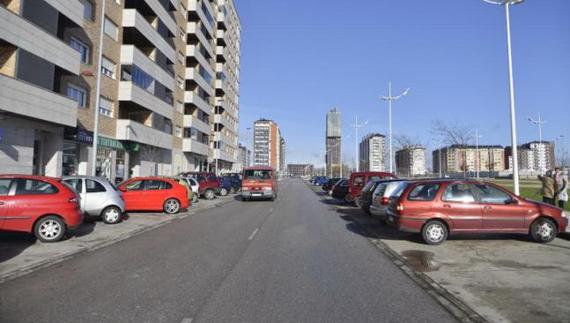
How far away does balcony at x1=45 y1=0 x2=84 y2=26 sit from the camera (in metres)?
19.7

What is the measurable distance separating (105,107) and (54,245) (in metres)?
20.2

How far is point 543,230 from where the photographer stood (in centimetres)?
998

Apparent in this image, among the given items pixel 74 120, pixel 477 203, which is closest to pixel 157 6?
pixel 74 120

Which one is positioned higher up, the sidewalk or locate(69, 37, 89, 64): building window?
locate(69, 37, 89, 64): building window

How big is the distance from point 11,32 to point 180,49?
28826mm

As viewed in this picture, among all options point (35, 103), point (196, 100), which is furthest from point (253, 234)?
point (196, 100)

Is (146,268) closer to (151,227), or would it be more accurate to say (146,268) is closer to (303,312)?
(303,312)

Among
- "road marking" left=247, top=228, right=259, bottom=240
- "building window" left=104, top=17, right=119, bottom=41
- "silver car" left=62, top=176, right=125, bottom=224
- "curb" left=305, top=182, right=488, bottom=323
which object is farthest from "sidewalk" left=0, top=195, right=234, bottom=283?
"building window" left=104, top=17, right=119, bottom=41

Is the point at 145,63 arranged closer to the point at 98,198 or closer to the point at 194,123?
the point at 194,123

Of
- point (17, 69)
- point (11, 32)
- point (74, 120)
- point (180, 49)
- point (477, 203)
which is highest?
point (180, 49)

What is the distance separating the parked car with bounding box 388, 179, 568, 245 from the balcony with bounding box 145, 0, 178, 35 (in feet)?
93.2

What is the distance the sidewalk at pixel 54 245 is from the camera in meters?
7.33

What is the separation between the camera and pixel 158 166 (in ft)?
124

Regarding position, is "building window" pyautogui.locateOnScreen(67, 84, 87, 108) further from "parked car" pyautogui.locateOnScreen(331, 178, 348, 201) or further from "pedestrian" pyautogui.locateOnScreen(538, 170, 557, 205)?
"pedestrian" pyautogui.locateOnScreen(538, 170, 557, 205)
